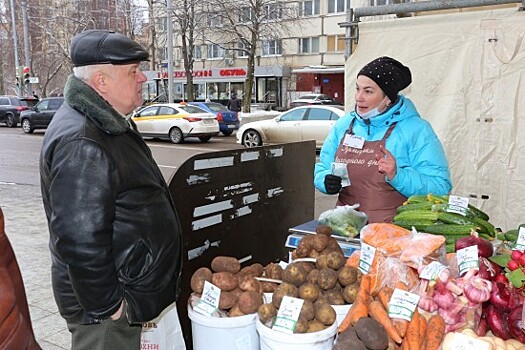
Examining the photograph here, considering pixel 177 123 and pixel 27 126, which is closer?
pixel 177 123

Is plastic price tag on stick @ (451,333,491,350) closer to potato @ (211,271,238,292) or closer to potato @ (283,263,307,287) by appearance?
potato @ (283,263,307,287)

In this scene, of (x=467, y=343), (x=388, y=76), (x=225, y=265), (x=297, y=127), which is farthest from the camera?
(x=297, y=127)

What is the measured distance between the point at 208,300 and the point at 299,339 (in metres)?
0.53

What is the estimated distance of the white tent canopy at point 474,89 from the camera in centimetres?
404

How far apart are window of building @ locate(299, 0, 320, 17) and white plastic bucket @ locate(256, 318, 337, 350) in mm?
39517

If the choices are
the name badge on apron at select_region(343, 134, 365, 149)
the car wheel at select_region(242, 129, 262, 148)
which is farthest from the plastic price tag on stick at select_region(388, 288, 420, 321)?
the car wheel at select_region(242, 129, 262, 148)

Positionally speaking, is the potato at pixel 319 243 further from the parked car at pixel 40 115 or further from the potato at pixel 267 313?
the parked car at pixel 40 115

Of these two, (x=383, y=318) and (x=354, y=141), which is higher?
(x=354, y=141)

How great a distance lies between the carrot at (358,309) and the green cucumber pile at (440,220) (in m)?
0.65

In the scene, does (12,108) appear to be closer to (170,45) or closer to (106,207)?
(170,45)

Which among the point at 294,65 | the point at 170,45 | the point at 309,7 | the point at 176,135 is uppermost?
the point at 309,7

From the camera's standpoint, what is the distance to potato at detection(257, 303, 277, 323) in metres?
2.13

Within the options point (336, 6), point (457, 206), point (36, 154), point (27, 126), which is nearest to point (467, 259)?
point (457, 206)

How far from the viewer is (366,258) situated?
2355 mm
